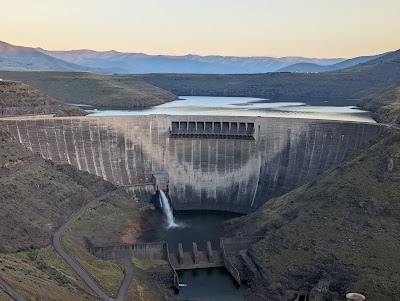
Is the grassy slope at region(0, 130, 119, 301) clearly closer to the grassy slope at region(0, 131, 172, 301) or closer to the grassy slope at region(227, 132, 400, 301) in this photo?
the grassy slope at region(0, 131, 172, 301)

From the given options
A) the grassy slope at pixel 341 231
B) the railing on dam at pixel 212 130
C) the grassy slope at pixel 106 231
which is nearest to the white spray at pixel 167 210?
the grassy slope at pixel 106 231

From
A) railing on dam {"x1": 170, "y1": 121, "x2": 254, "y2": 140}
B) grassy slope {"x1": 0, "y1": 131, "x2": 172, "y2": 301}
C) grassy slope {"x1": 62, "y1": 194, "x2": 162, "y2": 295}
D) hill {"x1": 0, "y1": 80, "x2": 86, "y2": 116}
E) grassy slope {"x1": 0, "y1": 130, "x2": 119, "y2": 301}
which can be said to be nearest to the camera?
grassy slope {"x1": 0, "y1": 130, "x2": 119, "y2": 301}

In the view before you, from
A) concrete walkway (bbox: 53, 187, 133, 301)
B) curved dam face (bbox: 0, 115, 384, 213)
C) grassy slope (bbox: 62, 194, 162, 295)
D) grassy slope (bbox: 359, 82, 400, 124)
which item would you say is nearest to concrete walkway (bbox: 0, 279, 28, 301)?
concrete walkway (bbox: 53, 187, 133, 301)

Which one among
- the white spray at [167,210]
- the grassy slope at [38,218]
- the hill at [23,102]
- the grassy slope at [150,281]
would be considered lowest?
the white spray at [167,210]

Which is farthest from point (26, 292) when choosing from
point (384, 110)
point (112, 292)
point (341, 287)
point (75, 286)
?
point (384, 110)

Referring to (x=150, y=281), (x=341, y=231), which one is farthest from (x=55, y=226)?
(x=341, y=231)

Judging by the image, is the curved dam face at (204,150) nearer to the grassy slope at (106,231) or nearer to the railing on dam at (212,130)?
the railing on dam at (212,130)
